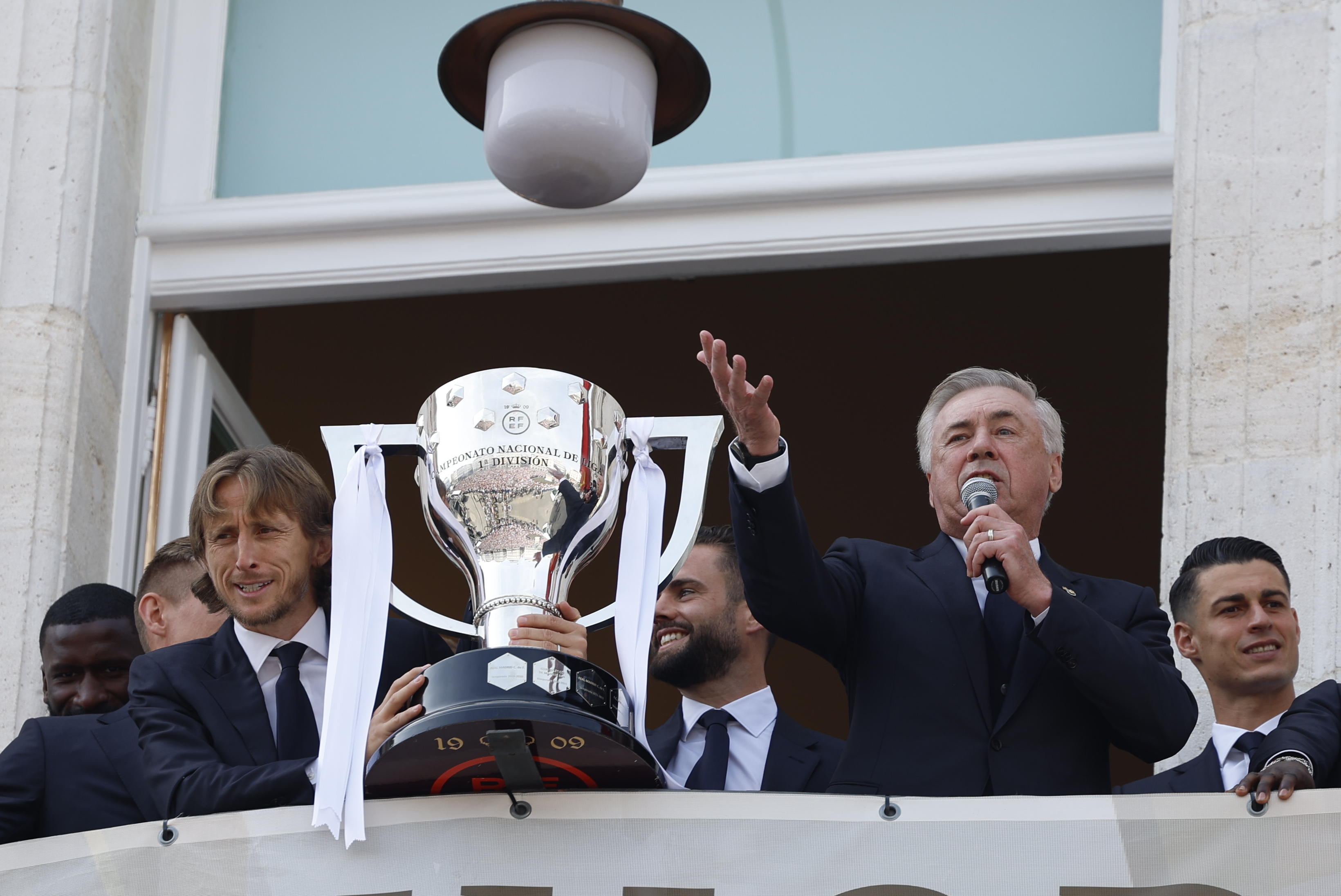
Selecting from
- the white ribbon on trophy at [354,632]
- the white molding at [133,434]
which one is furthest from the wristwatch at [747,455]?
the white molding at [133,434]

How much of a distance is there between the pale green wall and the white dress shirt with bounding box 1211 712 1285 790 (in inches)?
77.4

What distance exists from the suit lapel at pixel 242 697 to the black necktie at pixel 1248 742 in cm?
175

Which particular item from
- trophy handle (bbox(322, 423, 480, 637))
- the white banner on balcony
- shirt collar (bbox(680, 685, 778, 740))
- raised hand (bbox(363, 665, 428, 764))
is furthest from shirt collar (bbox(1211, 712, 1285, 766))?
raised hand (bbox(363, 665, 428, 764))

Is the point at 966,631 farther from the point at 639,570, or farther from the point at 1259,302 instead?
the point at 1259,302

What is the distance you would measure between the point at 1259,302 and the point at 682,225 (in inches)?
61.4

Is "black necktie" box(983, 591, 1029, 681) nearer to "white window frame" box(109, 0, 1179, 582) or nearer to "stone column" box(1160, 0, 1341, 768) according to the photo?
"stone column" box(1160, 0, 1341, 768)

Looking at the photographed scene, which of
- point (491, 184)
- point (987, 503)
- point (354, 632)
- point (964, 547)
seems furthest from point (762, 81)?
point (354, 632)

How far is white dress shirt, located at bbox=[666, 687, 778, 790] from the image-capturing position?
419 cm

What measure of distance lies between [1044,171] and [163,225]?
2450 mm

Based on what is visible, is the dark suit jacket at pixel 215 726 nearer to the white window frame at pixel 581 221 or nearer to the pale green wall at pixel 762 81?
the white window frame at pixel 581 221

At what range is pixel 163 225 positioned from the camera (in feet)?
17.9

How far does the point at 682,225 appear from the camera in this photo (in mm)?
5234

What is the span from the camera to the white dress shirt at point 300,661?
3.47 metres

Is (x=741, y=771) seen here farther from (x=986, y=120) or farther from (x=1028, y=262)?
(x=1028, y=262)
